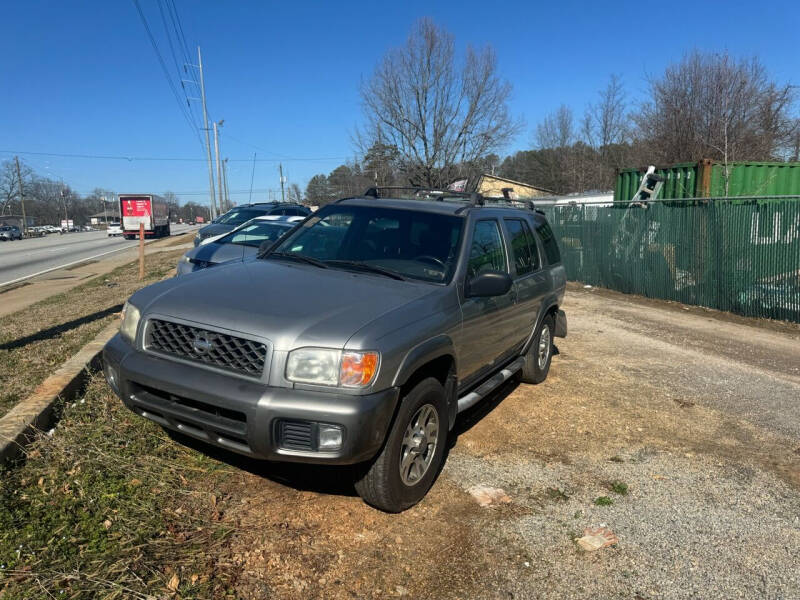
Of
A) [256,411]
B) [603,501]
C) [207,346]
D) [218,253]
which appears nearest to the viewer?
[256,411]

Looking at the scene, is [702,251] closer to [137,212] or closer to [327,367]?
[327,367]

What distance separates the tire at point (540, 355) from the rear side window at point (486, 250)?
118 centimetres

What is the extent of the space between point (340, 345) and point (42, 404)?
8.38 feet

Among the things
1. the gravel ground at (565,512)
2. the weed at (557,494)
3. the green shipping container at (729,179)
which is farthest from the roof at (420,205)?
the green shipping container at (729,179)

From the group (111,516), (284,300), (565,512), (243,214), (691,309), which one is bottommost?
(565,512)

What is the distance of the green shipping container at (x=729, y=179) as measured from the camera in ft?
41.2

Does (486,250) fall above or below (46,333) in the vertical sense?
above

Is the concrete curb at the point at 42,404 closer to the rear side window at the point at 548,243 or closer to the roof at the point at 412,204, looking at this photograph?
the roof at the point at 412,204

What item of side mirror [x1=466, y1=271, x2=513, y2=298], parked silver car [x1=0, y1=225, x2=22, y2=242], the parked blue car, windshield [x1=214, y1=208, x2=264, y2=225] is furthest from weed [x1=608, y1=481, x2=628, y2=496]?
parked silver car [x1=0, y1=225, x2=22, y2=242]

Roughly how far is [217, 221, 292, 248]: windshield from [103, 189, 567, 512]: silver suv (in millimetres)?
4940

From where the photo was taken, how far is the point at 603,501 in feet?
11.6

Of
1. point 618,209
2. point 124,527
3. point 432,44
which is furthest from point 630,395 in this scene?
point 432,44

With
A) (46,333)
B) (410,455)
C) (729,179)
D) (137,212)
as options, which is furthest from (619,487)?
(137,212)

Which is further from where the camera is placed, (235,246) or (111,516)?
(235,246)
